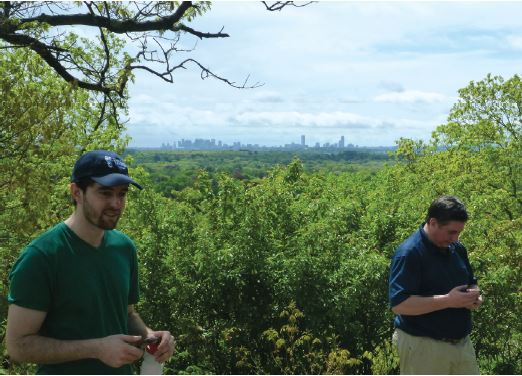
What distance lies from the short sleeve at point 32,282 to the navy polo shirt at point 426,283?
2279mm

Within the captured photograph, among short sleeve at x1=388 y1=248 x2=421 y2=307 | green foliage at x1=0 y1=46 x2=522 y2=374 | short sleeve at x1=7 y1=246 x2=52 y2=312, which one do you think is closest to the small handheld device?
short sleeve at x1=7 y1=246 x2=52 y2=312

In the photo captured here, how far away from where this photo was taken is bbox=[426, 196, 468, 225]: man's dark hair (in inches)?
159

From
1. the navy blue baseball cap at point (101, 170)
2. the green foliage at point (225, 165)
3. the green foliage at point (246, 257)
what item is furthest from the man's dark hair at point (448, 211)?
the green foliage at point (225, 165)

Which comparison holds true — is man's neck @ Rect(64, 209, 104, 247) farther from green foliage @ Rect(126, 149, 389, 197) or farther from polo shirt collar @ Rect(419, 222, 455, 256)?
green foliage @ Rect(126, 149, 389, 197)

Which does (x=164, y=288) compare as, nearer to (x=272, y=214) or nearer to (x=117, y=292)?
(x=272, y=214)

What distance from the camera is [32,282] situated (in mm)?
2410

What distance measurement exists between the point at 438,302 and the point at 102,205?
227 cm

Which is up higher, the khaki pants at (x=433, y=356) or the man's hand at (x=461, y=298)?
the man's hand at (x=461, y=298)

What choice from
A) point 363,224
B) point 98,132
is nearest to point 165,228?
point 363,224

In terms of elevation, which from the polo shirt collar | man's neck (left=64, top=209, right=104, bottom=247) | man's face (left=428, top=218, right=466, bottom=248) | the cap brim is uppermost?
the cap brim

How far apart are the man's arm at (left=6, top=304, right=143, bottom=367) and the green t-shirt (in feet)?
0.15

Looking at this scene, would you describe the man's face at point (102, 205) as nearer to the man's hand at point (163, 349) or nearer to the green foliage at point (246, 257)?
the man's hand at point (163, 349)

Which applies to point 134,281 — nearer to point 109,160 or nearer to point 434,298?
point 109,160

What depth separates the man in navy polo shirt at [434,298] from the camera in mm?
4008
